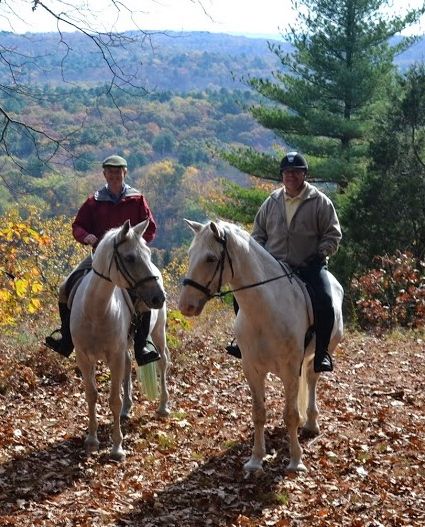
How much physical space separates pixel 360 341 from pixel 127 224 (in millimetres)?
8377

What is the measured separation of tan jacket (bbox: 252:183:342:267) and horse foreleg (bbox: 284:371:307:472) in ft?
3.98

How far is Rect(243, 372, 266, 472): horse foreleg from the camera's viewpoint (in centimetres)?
664

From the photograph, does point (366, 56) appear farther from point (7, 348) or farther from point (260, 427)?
point (260, 427)

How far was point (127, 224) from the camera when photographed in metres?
6.57

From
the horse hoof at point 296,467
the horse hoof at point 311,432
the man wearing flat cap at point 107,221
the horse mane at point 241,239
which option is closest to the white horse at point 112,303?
the man wearing flat cap at point 107,221

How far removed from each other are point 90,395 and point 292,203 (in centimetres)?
284

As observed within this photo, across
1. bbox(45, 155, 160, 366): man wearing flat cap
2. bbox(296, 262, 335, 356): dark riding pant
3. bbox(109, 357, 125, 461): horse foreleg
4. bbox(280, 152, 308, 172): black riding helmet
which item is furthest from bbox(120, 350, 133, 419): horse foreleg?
bbox(280, 152, 308, 172): black riding helmet

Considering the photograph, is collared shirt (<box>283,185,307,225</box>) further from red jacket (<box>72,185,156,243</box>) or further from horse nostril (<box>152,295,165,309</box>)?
red jacket (<box>72,185,156,243</box>)

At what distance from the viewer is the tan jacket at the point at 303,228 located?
23.1 ft

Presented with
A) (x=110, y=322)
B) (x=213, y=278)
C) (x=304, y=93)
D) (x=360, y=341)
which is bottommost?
(x=360, y=341)

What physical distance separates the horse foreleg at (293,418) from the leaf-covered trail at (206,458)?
13 cm

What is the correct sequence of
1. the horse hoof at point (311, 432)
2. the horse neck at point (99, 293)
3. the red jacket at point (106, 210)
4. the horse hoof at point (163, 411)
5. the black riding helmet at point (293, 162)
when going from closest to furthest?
the black riding helmet at point (293, 162), the horse neck at point (99, 293), the horse hoof at point (311, 432), the red jacket at point (106, 210), the horse hoof at point (163, 411)

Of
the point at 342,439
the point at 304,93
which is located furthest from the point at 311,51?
the point at 342,439

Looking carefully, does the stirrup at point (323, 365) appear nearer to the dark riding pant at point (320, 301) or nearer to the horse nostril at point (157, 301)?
→ the dark riding pant at point (320, 301)
